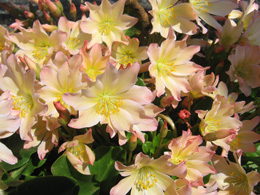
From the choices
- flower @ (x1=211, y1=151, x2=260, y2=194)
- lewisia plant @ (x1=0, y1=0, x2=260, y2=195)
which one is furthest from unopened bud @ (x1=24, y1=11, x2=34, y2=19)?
flower @ (x1=211, y1=151, x2=260, y2=194)

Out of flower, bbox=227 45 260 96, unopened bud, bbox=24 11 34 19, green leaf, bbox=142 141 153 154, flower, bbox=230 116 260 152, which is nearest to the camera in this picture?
green leaf, bbox=142 141 153 154

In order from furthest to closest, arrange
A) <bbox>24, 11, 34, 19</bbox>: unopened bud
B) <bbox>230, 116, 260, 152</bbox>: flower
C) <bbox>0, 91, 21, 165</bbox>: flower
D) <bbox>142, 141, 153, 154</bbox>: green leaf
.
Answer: <bbox>24, 11, 34, 19</bbox>: unopened bud, <bbox>230, 116, 260, 152</bbox>: flower, <bbox>142, 141, 153, 154</bbox>: green leaf, <bbox>0, 91, 21, 165</bbox>: flower

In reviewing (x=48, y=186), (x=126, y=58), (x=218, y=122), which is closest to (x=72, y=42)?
(x=126, y=58)

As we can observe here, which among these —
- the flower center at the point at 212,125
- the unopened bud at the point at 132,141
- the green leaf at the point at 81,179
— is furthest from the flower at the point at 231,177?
the green leaf at the point at 81,179

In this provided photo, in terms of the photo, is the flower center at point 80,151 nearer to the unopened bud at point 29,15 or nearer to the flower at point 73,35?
the flower at point 73,35

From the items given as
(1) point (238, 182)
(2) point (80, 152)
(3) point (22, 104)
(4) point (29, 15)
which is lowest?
(1) point (238, 182)

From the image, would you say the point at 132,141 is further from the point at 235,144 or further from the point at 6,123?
the point at 235,144

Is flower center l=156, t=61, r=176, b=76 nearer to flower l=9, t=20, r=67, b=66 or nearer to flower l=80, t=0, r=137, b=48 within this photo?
flower l=80, t=0, r=137, b=48
